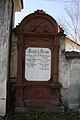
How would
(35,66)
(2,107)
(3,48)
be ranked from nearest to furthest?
(2,107)
(3,48)
(35,66)

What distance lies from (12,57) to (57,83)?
1.72 metres

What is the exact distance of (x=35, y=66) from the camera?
25.3ft

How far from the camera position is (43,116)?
6965 millimetres

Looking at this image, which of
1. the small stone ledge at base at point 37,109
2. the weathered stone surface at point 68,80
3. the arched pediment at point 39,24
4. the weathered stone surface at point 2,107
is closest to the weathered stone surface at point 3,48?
the weathered stone surface at point 2,107

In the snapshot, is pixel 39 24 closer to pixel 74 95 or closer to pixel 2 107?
pixel 74 95

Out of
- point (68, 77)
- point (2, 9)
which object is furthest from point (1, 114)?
point (2, 9)

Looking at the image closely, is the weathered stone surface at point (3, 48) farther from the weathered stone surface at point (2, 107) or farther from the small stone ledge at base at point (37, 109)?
the small stone ledge at base at point (37, 109)

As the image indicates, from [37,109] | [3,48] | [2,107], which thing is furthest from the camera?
[37,109]

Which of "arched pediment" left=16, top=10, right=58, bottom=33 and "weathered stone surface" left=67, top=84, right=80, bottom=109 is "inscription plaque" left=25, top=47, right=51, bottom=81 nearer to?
"arched pediment" left=16, top=10, right=58, bottom=33

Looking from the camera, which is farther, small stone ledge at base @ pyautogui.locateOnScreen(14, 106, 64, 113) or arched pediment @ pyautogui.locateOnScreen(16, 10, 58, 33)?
arched pediment @ pyautogui.locateOnScreen(16, 10, 58, 33)

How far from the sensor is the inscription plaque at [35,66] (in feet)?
25.3

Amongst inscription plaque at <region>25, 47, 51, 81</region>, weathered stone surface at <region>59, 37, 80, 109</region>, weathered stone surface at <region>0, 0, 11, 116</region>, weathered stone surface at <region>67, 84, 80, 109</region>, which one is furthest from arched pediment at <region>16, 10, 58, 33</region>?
weathered stone surface at <region>67, 84, 80, 109</region>

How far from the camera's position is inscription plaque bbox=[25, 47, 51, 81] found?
7711mm

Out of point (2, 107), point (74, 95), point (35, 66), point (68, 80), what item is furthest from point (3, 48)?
point (74, 95)
